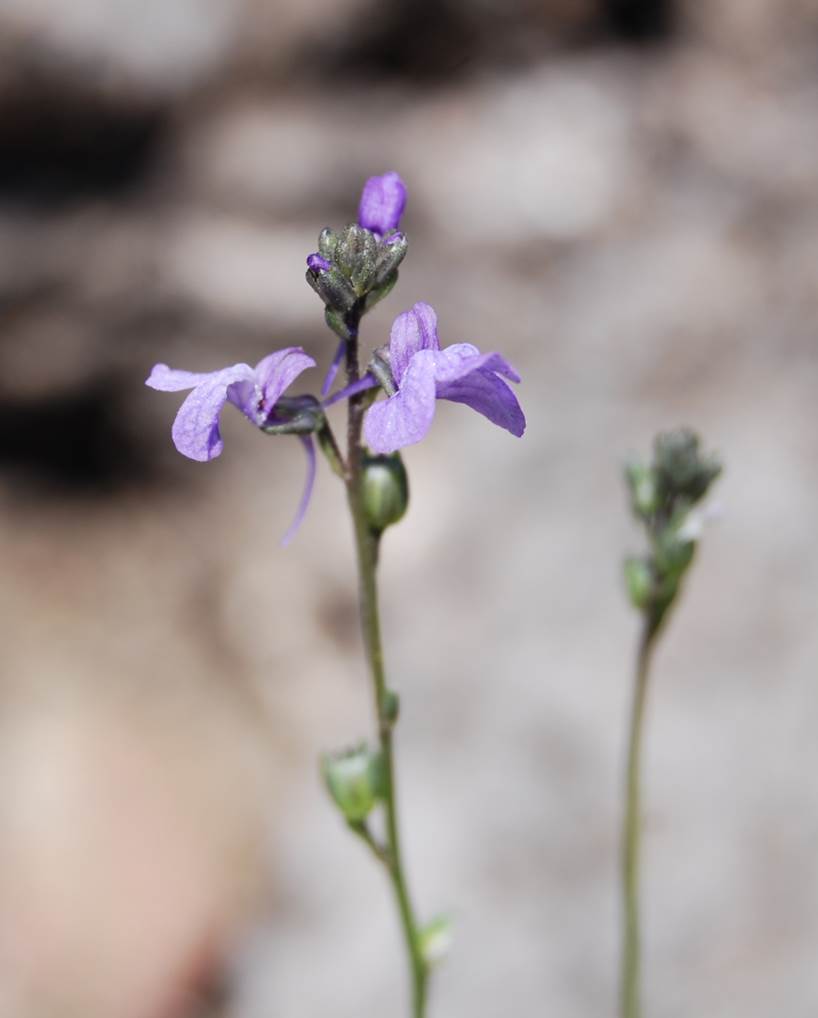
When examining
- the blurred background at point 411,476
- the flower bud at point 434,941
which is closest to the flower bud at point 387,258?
the flower bud at point 434,941

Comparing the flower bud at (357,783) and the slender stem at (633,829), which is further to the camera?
the slender stem at (633,829)

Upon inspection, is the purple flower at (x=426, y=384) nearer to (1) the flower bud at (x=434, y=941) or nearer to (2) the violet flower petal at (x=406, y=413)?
(2) the violet flower petal at (x=406, y=413)

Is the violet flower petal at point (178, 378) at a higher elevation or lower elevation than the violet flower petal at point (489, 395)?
higher

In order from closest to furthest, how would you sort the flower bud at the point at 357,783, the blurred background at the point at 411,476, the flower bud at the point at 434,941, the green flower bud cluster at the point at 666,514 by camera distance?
the flower bud at the point at 357,783 < the flower bud at the point at 434,941 < the green flower bud cluster at the point at 666,514 < the blurred background at the point at 411,476

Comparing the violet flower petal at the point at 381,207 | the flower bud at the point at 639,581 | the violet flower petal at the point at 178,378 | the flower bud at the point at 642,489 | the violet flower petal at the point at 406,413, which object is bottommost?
the flower bud at the point at 639,581

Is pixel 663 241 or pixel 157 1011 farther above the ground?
pixel 663 241

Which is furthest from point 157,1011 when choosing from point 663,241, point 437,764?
point 663,241

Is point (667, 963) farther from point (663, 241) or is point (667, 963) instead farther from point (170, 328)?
point (170, 328)

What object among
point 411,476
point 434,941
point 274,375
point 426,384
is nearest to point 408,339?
point 426,384

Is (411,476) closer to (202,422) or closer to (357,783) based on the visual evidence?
(357,783)
